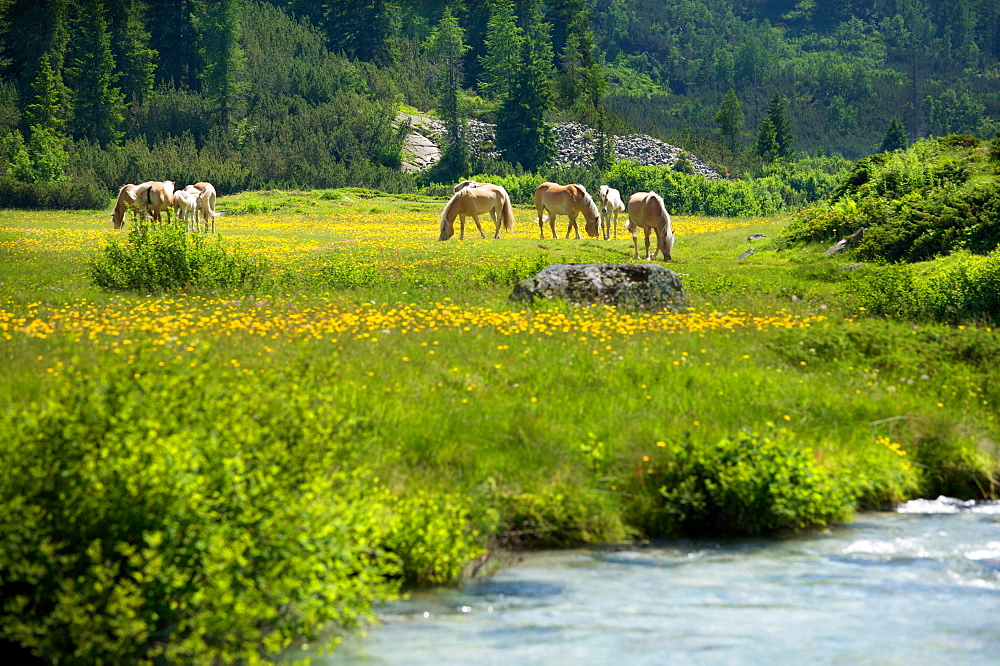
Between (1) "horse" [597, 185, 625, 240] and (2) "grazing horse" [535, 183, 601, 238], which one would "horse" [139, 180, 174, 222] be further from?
(1) "horse" [597, 185, 625, 240]

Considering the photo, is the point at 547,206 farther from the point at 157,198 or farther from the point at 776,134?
the point at 776,134

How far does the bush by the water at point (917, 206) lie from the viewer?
77.0 feet

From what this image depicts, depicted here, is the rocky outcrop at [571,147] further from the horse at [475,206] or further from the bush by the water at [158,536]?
the bush by the water at [158,536]

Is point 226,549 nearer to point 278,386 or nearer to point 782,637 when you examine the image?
point 278,386

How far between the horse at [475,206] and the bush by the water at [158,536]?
27603 mm

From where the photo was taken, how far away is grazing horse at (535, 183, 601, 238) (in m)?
38.4

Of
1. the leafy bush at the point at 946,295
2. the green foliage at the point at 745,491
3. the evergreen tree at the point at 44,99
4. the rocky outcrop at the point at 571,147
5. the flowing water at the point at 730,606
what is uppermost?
the evergreen tree at the point at 44,99

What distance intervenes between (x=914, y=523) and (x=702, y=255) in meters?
22.5

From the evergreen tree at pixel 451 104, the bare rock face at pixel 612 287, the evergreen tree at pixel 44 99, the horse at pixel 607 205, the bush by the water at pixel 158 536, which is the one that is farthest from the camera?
the evergreen tree at pixel 451 104

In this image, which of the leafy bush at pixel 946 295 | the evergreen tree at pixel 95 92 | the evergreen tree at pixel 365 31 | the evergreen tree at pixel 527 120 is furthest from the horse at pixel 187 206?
the evergreen tree at pixel 365 31

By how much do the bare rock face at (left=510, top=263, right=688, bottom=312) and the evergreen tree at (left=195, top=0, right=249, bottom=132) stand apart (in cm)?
9704

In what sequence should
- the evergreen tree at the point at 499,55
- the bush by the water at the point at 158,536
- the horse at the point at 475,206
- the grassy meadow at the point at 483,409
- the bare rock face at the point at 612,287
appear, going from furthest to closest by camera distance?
1. the evergreen tree at the point at 499,55
2. the horse at the point at 475,206
3. the bare rock face at the point at 612,287
4. the grassy meadow at the point at 483,409
5. the bush by the water at the point at 158,536

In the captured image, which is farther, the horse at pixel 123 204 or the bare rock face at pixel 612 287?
the horse at pixel 123 204

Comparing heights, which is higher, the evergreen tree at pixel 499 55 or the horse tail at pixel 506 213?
the evergreen tree at pixel 499 55
